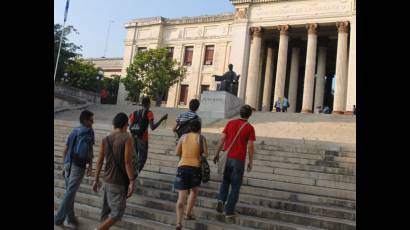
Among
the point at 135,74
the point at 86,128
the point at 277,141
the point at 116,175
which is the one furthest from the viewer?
the point at 135,74

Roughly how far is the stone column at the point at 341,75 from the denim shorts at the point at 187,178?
2440 cm

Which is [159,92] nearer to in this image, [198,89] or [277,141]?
[198,89]

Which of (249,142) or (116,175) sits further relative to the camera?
(249,142)

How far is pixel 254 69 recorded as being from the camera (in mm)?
31641

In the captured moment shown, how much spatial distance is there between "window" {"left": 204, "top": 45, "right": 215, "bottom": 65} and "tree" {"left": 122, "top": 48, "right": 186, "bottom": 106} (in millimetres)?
5687

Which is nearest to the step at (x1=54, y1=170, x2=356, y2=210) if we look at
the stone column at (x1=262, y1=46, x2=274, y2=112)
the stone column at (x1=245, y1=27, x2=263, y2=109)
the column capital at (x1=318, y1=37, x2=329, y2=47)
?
the stone column at (x1=245, y1=27, x2=263, y2=109)

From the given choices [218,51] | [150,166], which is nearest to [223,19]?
[218,51]

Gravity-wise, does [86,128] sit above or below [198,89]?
below

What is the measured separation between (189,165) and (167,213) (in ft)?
3.96

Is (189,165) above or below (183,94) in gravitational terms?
below

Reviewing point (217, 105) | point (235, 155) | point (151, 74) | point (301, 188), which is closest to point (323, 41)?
point (151, 74)

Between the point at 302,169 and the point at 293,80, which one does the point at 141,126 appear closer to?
the point at 302,169

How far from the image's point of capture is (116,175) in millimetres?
4723
